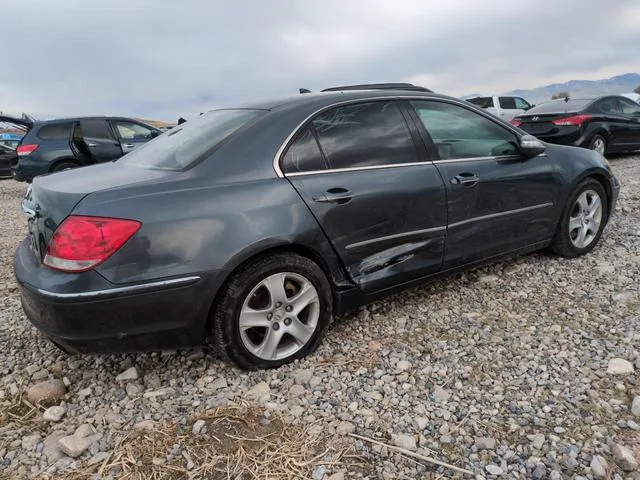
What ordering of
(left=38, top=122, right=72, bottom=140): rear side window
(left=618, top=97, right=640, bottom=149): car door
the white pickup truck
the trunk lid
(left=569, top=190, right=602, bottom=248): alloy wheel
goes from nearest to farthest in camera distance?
the trunk lid, (left=569, top=190, right=602, bottom=248): alloy wheel, (left=38, top=122, right=72, bottom=140): rear side window, (left=618, top=97, right=640, bottom=149): car door, the white pickup truck

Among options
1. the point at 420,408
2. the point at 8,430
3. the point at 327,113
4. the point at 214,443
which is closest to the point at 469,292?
the point at 420,408

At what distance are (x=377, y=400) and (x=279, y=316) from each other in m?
0.67

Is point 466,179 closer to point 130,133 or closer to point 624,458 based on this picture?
point 624,458

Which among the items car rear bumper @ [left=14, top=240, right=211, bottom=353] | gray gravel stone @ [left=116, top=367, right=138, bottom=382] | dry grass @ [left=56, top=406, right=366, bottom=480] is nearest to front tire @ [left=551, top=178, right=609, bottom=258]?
dry grass @ [left=56, top=406, right=366, bottom=480]

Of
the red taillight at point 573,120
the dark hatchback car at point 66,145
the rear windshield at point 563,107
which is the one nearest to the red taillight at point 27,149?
the dark hatchback car at point 66,145

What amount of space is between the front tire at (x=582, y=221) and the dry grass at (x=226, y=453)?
2.77m

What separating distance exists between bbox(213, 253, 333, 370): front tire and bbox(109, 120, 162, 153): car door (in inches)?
306

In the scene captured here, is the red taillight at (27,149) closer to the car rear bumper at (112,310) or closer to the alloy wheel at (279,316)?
the car rear bumper at (112,310)

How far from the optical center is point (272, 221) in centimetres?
254

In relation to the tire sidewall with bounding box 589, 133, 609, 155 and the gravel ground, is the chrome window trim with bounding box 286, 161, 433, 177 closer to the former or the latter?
the gravel ground

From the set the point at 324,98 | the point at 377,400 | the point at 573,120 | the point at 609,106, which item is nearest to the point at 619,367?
the point at 377,400

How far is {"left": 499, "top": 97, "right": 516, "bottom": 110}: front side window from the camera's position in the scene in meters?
17.3

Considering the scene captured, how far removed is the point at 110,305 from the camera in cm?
Result: 226

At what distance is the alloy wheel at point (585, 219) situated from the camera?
161 inches
